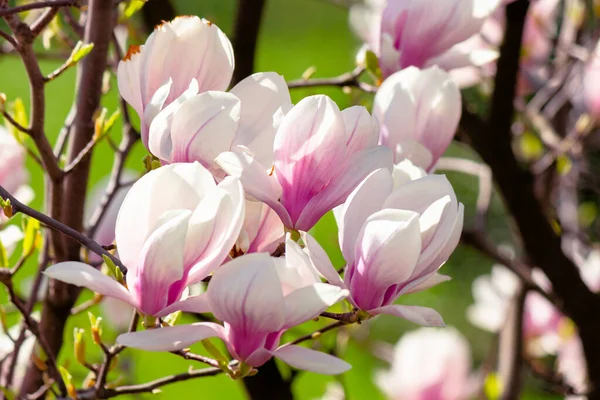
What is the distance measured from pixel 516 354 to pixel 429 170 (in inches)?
30.0

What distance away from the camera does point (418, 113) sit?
0.60 meters

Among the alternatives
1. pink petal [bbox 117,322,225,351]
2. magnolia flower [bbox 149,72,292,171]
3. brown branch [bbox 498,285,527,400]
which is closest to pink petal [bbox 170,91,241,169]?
magnolia flower [bbox 149,72,292,171]

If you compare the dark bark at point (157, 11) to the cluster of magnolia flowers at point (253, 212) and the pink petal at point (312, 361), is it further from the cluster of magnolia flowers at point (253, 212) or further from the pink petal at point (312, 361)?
the pink petal at point (312, 361)

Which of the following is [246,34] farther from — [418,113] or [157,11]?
[418,113]

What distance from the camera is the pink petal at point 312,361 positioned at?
43 centimetres

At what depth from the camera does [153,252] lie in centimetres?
42

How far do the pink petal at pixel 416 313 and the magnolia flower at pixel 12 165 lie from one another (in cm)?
40

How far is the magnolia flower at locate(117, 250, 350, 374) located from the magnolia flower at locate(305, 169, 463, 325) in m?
0.03

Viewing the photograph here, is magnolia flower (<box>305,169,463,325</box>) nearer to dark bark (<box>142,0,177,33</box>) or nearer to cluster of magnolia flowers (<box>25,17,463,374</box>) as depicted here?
cluster of magnolia flowers (<box>25,17,463,374</box>)

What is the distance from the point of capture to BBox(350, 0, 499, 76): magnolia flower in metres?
0.63

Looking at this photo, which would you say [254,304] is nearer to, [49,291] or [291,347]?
[291,347]

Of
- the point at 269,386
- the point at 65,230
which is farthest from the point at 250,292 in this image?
the point at 269,386

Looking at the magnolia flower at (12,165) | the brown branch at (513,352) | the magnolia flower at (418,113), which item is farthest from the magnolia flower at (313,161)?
the brown branch at (513,352)

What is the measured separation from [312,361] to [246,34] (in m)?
0.64
